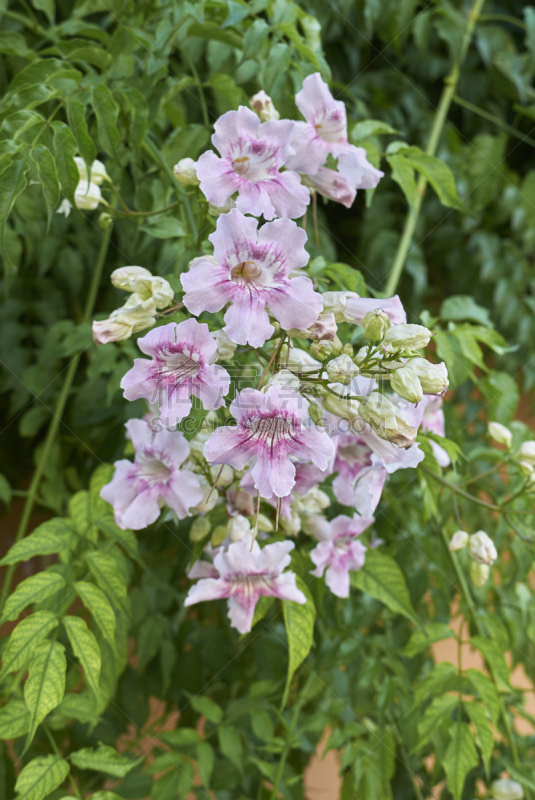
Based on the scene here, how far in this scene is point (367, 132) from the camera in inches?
43.9

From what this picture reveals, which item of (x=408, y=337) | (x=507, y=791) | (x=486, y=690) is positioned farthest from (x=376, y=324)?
(x=507, y=791)

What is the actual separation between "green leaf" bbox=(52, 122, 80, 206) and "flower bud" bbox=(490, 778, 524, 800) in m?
1.39

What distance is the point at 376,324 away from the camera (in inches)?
28.3

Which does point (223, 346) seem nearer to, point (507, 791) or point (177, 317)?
point (177, 317)

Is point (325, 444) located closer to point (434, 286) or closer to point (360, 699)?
point (360, 699)

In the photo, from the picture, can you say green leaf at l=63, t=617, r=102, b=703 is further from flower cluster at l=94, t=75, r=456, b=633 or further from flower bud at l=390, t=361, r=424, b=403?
flower bud at l=390, t=361, r=424, b=403

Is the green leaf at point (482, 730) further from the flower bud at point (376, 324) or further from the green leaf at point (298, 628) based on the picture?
the flower bud at point (376, 324)

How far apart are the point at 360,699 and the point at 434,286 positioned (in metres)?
1.25

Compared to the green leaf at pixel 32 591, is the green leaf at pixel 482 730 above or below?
below

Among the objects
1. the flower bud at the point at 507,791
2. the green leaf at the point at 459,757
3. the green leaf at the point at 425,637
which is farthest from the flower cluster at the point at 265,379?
the flower bud at the point at 507,791

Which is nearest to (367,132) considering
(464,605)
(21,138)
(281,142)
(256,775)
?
(281,142)

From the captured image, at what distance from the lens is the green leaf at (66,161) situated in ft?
2.70

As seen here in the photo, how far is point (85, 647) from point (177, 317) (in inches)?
17.4

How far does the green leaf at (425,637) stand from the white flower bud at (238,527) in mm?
431
